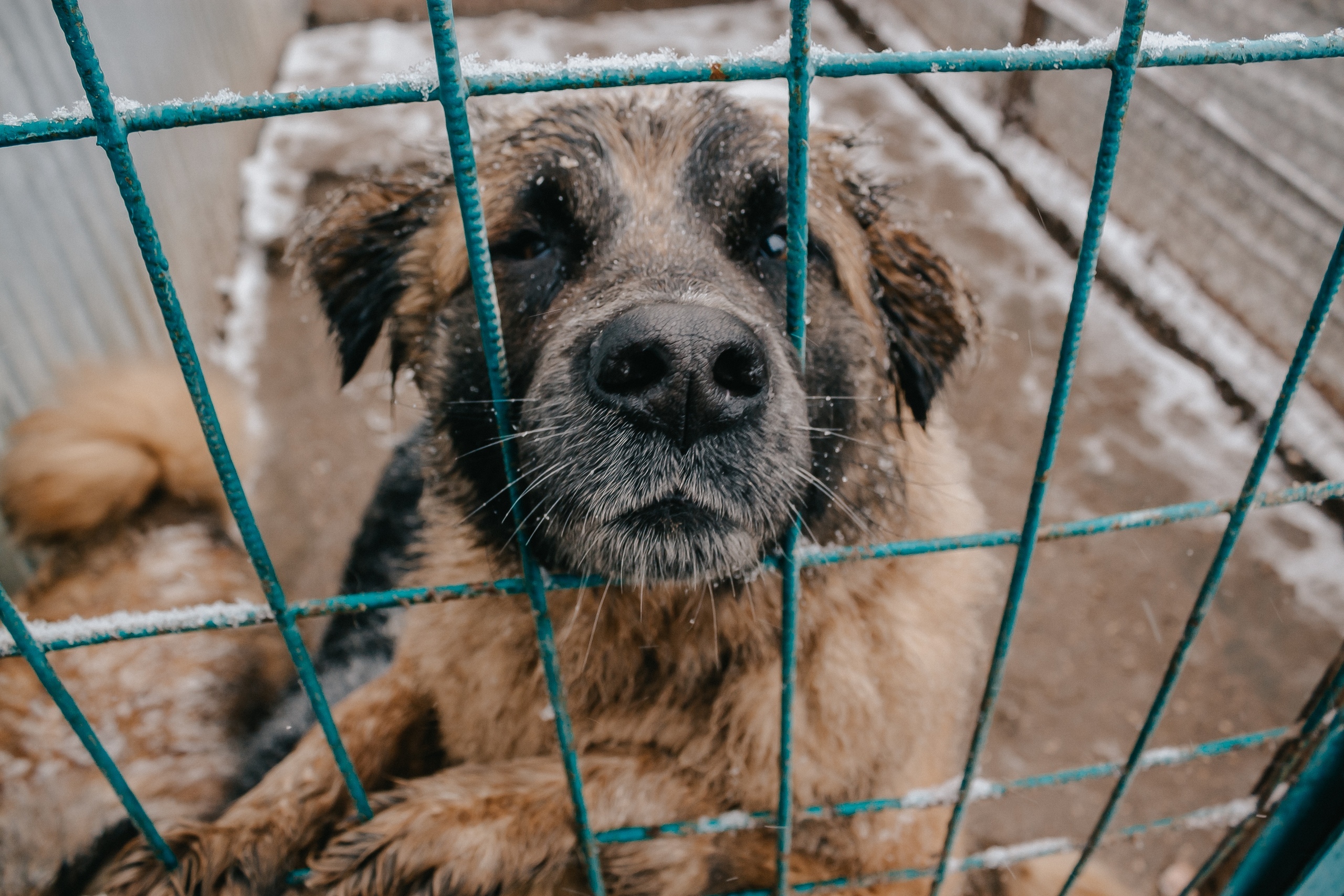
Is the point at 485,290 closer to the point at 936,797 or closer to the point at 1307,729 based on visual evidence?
the point at 936,797

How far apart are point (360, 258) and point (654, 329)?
1.47m

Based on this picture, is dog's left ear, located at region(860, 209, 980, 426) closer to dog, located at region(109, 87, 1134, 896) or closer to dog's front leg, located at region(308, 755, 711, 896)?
dog, located at region(109, 87, 1134, 896)

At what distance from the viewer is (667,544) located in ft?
4.77

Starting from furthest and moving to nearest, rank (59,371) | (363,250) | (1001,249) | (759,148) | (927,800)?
(1001,249) → (59,371) → (363,250) → (759,148) → (927,800)

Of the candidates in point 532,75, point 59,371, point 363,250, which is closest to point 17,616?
point 532,75

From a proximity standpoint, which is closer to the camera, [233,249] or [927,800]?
[927,800]

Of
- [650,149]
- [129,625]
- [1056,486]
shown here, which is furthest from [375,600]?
[1056,486]

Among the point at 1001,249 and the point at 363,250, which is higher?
the point at 1001,249

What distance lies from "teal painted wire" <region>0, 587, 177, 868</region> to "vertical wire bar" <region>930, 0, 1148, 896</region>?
1.37m

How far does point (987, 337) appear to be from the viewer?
2383 mm

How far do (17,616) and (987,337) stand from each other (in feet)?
7.32

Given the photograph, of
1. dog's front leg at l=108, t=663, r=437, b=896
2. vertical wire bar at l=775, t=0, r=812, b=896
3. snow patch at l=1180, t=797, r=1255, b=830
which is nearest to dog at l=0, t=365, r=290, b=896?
dog's front leg at l=108, t=663, r=437, b=896

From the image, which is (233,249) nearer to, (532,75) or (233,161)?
(233,161)

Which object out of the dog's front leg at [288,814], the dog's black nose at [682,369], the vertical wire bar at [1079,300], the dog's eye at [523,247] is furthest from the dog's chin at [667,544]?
the dog's front leg at [288,814]
